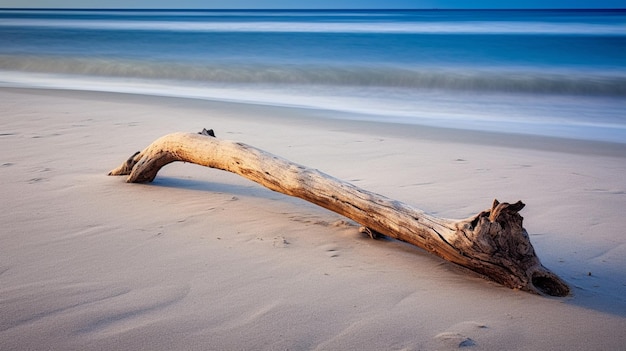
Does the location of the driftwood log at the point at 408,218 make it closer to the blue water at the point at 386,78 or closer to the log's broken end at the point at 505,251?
the log's broken end at the point at 505,251

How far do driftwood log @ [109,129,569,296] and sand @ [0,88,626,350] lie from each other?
10cm

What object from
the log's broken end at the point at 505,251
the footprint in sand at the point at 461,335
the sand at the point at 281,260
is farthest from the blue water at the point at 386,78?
the footprint in sand at the point at 461,335

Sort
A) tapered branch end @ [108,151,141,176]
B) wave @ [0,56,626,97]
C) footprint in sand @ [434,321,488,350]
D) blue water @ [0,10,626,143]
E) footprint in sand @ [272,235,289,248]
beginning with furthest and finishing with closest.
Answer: wave @ [0,56,626,97], blue water @ [0,10,626,143], tapered branch end @ [108,151,141,176], footprint in sand @ [272,235,289,248], footprint in sand @ [434,321,488,350]

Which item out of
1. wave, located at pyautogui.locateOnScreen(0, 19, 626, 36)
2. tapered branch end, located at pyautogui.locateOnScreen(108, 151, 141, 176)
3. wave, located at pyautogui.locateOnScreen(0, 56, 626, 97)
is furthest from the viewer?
wave, located at pyautogui.locateOnScreen(0, 19, 626, 36)

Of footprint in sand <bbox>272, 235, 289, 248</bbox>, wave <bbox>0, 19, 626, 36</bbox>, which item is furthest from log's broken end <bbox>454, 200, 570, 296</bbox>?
wave <bbox>0, 19, 626, 36</bbox>

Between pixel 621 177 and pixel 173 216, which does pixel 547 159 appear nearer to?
pixel 621 177

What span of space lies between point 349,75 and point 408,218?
532 inches

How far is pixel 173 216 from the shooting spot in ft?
11.9

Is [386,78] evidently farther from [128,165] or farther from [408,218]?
[408,218]

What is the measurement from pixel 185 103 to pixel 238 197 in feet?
19.5

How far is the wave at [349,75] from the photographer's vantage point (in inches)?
550

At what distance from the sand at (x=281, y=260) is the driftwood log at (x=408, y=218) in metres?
0.10

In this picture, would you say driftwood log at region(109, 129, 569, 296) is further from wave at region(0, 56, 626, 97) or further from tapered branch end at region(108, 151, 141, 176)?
wave at region(0, 56, 626, 97)

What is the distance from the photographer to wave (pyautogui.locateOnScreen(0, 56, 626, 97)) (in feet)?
45.9
